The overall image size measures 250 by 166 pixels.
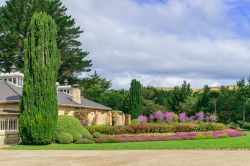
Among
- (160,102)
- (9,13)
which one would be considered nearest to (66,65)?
(9,13)

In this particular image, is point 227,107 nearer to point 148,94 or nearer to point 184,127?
point 148,94

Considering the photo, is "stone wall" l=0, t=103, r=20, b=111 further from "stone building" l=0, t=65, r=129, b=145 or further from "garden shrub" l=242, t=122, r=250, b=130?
"garden shrub" l=242, t=122, r=250, b=130

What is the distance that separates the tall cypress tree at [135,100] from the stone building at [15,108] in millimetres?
3070

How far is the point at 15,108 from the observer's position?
30.3 metres

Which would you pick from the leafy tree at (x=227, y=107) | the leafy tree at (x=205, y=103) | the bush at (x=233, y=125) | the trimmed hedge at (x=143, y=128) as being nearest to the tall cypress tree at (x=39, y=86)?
the trimmed hedge at (x=143, y=128)

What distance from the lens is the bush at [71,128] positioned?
27.0m

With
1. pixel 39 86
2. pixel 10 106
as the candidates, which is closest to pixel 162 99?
pixel 10 106

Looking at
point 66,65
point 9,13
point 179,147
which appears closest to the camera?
point 179,147
